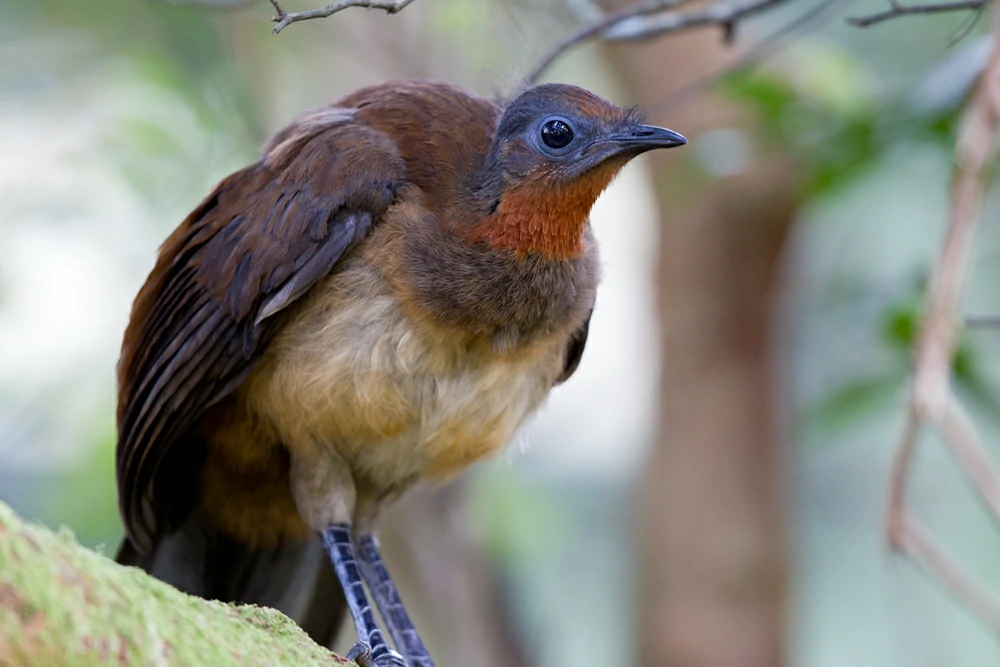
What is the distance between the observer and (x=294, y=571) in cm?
375

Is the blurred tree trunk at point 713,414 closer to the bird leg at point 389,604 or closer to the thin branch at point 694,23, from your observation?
the thin branch at point 694,23

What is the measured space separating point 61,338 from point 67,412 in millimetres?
400

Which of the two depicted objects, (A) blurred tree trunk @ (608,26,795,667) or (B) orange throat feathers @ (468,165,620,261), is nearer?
(B) orange throat feathers @ (468,165,620,261)

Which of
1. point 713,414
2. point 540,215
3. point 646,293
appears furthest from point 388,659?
point 646,293

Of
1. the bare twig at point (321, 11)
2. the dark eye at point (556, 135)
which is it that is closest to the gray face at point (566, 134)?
the dark eye at point (556, 135)

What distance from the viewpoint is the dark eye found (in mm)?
3053

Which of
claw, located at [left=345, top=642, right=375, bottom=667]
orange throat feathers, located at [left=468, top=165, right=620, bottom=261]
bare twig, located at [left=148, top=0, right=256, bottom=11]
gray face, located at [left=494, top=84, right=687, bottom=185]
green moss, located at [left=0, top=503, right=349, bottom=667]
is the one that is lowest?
green moss, located at [left=0, top=503, right=349, bottom=667]

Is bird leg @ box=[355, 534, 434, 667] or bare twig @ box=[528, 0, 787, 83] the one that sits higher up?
bare twig @ box=[528, 0, 787, 83]

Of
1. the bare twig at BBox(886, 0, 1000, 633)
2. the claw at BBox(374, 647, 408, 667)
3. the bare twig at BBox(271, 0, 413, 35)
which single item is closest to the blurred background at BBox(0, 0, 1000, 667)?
the bare twig at BBox(886, 0, 1000, 633)

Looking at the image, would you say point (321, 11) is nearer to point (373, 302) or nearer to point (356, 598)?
point (373, 302)

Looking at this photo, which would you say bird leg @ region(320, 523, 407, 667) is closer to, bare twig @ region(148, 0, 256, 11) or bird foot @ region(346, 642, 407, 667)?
bird foot @ region(346, 642, 407, 667)

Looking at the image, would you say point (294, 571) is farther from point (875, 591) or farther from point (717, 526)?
point (875, 591)

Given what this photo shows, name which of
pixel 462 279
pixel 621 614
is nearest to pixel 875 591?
pixel 621 614

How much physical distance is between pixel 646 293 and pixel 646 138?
3.88 m
